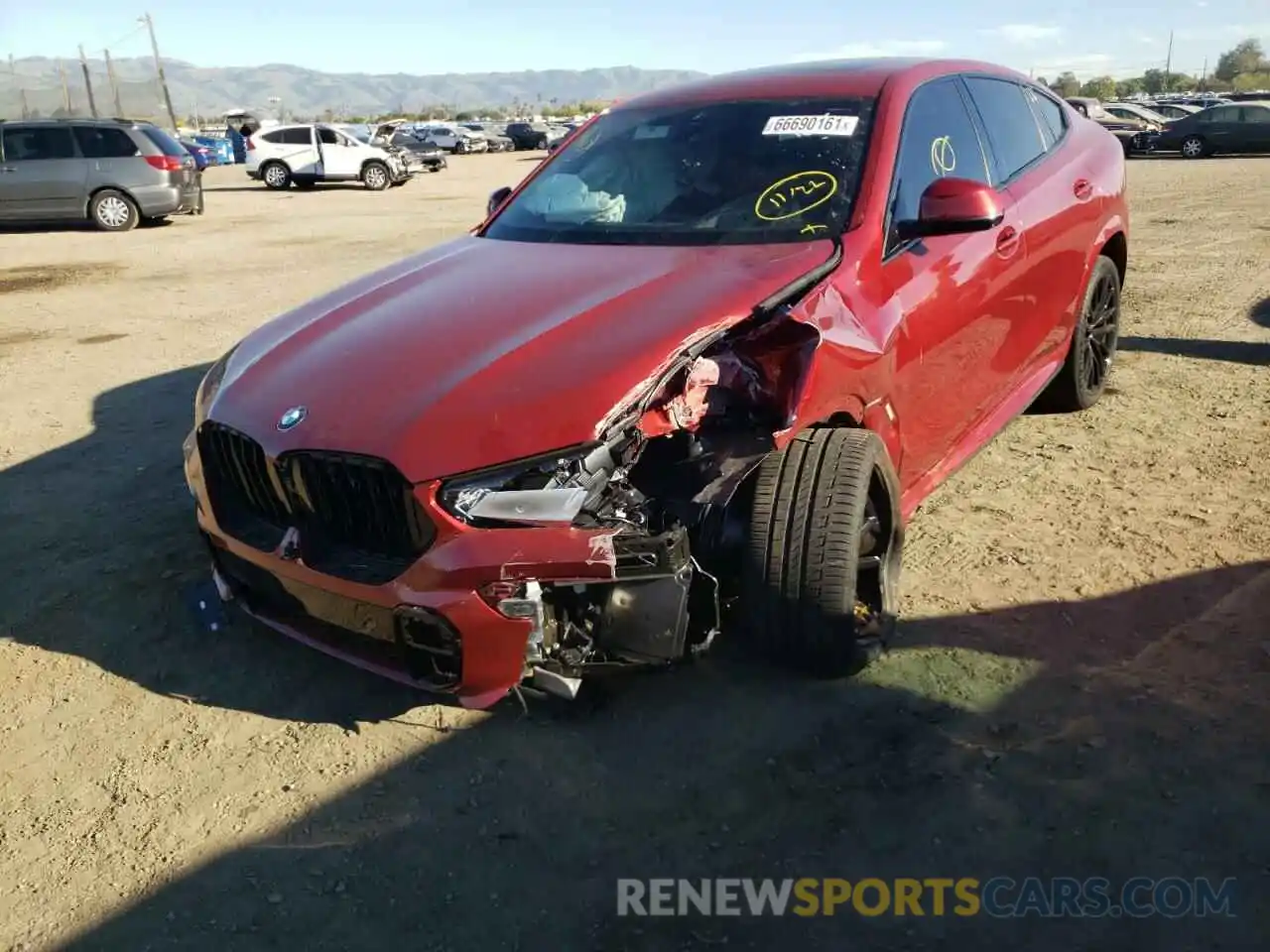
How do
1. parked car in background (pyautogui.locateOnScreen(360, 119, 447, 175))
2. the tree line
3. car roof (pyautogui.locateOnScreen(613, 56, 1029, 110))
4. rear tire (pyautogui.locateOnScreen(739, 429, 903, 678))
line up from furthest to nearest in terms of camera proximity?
the tree line → parked car in background (pyautogui.locateOnScreen(360, 119, 447, 175)) → car roof (pyautogui.locateOnScreen(613, 56, 1029, 110)) → rear tire (pyautogui.locateOnScreen(739, 429, 903, 678))

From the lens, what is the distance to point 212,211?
1959 cm

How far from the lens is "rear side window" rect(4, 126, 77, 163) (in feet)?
50.8

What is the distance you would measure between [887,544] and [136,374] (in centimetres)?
573

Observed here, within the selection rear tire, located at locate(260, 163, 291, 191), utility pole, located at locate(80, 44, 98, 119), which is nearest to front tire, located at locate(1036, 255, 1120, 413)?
rear tire, located at locate(260, 163, 291, 191)

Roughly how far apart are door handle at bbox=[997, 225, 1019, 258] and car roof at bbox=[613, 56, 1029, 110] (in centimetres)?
66

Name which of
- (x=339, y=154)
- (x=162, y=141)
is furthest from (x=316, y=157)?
(x=162, y=141)

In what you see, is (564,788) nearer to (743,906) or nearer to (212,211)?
(743,906)

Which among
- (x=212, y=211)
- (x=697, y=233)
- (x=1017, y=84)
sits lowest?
(x=212, y=211)

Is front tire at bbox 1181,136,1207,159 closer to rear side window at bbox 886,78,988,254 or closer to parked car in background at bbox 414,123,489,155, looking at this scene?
rear side window at bbox 886,78,988,254

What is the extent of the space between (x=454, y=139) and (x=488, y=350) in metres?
46.4

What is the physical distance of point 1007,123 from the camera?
177 inches

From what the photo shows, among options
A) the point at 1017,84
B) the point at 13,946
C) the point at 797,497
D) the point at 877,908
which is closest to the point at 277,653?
the point at 13,946

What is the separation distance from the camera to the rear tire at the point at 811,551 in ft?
9.30

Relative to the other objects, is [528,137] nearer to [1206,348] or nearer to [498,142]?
[498,142]
